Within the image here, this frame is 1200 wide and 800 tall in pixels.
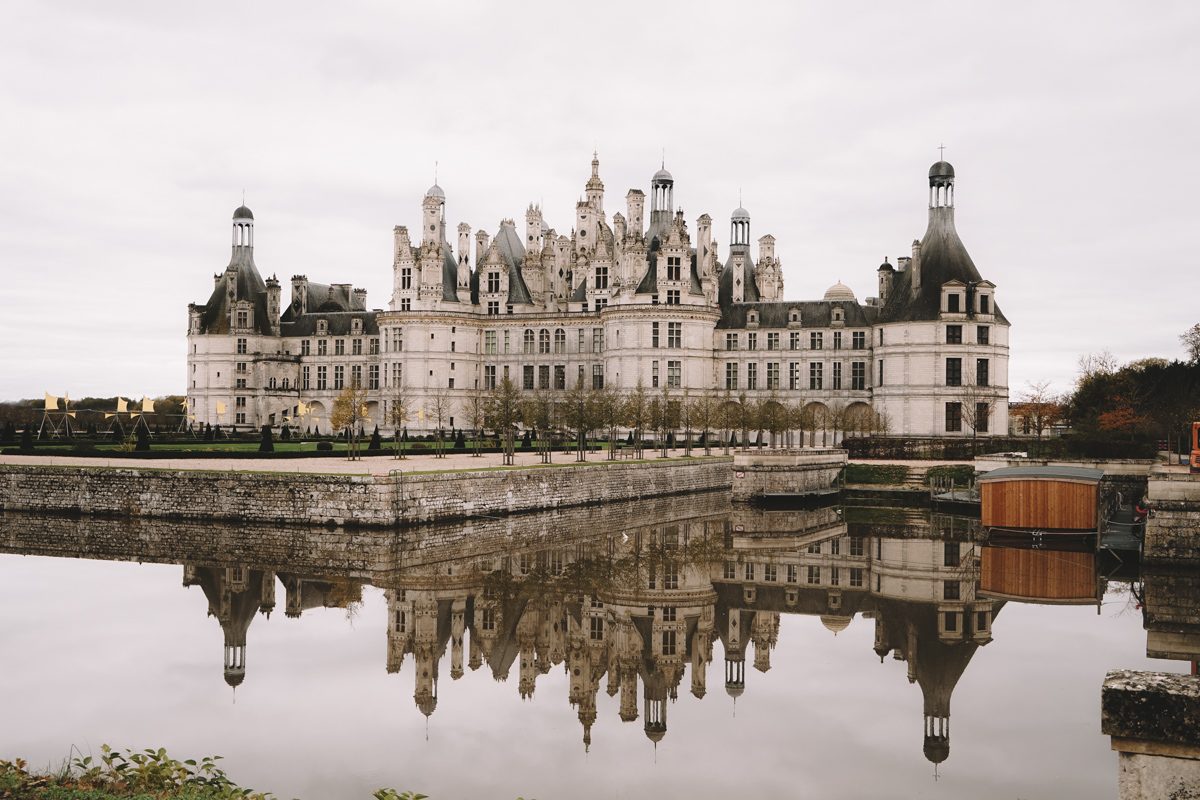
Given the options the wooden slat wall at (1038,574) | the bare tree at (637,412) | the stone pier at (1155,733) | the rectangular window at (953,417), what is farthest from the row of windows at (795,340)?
the stone pier at (1155,733)

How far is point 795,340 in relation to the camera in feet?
187

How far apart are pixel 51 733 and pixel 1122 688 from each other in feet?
36.2

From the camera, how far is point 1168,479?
23250 mm

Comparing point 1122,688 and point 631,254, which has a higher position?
point 631,254

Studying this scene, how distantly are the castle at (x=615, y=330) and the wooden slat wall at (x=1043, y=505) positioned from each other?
69.0 feet

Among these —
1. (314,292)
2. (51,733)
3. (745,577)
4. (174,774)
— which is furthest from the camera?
(314,292)

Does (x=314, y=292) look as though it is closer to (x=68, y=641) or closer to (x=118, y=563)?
(x=118, y=563)

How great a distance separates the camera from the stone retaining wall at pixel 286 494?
26031mm

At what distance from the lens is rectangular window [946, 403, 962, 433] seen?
5062cm

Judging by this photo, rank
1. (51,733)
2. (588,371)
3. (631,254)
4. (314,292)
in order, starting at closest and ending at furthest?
(51,733)
(631,254)
(588,371)
(314,292)

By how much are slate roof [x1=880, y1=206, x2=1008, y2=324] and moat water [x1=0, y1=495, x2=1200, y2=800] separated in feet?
88.1

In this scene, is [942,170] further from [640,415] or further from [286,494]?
[286,494]

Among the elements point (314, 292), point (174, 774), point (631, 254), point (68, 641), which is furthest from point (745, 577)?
point (314, 292)

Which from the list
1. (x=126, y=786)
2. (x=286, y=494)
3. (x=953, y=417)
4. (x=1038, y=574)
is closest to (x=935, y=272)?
(x=953, y=417)
